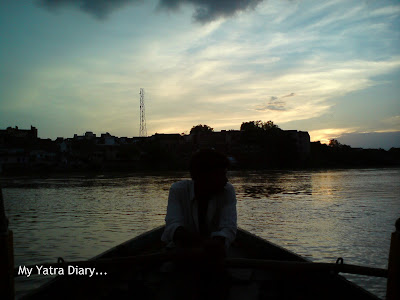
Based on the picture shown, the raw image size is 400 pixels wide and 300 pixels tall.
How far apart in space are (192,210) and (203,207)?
0.12 m

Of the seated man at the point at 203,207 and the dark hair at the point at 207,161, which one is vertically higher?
the dark hair at the point at 207,161

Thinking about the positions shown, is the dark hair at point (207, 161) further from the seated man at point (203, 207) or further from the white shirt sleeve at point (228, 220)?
the white shirt sleeve at point (228, 220)

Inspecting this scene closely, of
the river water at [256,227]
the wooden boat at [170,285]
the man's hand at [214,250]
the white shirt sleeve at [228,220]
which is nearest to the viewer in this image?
the man's hand at [214,250]

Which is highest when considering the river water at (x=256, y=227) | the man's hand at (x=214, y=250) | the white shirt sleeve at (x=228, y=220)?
the white shirt sleeve at (x=228, y=220)

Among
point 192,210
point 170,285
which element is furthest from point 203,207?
point 170,285

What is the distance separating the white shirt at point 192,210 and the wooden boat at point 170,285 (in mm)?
355

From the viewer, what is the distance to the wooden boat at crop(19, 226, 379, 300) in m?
3.57

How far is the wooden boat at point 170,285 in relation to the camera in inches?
140

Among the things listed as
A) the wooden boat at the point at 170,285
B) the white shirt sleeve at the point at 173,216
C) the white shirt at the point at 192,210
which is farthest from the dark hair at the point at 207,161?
the wooden boat at the point at 170,285

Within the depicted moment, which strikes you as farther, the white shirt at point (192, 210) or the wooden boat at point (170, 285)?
the white shirt at point (192, 210)

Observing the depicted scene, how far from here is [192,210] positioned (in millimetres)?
3980

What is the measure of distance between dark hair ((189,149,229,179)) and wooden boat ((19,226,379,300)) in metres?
0.89

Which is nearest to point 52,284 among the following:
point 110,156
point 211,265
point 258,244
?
point 211,265

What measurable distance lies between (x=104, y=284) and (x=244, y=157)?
8184cm
